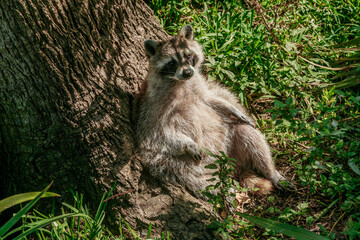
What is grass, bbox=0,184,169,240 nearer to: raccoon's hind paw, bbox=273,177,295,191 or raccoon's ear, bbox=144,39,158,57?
raccoon's hind paw, bbox=273,177,295,191

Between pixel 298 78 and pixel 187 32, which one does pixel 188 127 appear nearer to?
pixel 187 32

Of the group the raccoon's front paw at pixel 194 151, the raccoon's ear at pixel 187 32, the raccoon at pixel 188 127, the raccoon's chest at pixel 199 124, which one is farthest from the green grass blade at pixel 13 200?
the raccoon's ear at pixel 187 32

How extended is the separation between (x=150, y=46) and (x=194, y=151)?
121cm

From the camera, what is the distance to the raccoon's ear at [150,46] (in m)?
3.93

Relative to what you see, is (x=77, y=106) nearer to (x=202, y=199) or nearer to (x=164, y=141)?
(x=164, y=141)

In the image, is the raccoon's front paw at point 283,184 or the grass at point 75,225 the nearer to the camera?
the grass at point 75,225

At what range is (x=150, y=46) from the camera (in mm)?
3986

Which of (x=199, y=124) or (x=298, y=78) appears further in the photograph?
(x=298, y=78)

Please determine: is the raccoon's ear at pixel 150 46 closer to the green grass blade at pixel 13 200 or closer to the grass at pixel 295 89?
the grass at pixel 295 89

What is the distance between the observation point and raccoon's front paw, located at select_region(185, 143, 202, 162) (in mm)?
3889

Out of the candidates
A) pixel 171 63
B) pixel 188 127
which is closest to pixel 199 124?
pixel 188 127

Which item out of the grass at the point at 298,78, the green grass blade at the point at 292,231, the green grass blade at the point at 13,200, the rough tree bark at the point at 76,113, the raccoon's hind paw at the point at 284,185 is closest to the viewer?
the green grass blade at the point at 13,200

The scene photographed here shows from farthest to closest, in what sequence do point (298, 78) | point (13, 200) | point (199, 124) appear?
point (298, 78) < point (199, 124) < point (13, 200)

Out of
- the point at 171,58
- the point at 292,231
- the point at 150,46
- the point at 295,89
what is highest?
the point at 150,46
